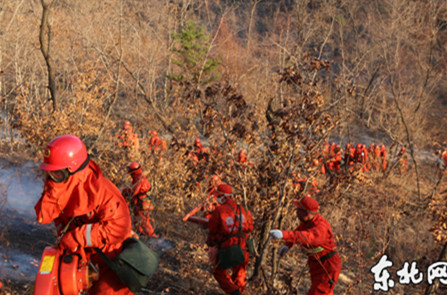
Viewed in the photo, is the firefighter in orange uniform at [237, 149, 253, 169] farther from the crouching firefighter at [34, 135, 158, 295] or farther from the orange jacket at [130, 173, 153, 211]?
the crouching firefighter at [34, 135, 158, 295]

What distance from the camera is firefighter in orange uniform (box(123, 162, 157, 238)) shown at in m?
6.79

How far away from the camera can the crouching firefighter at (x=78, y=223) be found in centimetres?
285

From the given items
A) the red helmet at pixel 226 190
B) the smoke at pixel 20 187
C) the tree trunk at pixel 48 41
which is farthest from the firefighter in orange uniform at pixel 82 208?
the tree trunk at pixel 48 41

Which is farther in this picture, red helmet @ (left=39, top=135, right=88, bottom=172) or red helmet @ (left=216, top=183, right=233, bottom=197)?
red helmet @ (left=216, top=183, right=233, bottom=197)

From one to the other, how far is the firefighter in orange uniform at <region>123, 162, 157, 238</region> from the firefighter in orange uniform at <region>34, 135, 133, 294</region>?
138 inches

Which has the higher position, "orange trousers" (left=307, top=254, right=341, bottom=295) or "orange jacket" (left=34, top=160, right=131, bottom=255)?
"orange jacket" (left=34, top=160, right=131, bottom=255)

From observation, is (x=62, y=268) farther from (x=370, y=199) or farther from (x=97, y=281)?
(x=370, y=199)

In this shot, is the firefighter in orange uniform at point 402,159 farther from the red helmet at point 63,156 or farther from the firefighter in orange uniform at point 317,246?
the red helmet at point 63,156

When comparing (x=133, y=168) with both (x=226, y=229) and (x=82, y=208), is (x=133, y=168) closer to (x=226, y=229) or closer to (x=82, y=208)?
(x=226, y=229)

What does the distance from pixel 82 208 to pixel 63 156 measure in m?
0.43

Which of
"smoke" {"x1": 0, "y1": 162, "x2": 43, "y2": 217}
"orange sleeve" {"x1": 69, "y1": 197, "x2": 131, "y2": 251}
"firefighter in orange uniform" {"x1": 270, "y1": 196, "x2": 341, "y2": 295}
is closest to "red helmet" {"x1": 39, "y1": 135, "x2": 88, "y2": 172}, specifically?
"orange sleeve" {"x1": 69, "y1": 197, "x2": 131, "y2": 251}

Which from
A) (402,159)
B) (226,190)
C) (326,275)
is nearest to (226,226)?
(226,190)

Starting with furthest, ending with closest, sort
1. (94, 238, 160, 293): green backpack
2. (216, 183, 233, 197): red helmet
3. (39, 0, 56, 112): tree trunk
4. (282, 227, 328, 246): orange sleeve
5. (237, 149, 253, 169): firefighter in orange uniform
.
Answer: (39, 0, 56, 112): tree trunk < (216, 183, 233, 197): red helmet < (237, 149, 253, 169): firefighter in orange uniform < (282, 227, 328, 246): orange sleeve < (94, 238, 160, 293): green backpack

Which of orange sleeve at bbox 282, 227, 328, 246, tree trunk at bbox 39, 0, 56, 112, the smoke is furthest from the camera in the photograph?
tree trunk at bbox 39, 0, 56, 112
